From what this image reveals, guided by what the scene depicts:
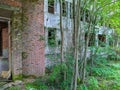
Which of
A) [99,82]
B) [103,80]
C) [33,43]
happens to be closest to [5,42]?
[33,43]

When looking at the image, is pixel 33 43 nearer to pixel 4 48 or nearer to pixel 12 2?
pixel 4 48

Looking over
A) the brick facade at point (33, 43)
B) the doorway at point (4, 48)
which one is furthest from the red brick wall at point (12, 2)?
the doorway at point (4, 48)

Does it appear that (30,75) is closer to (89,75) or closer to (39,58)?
(39,58)

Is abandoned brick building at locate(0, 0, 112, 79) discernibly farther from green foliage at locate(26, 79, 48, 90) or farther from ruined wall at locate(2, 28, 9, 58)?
green foliage at locate(26, 79, 48, 90)

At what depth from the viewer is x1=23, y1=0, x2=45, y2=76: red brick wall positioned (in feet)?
33.3

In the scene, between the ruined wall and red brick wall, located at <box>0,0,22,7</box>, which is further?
the ruined wall

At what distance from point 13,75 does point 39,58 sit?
1625 millimetres

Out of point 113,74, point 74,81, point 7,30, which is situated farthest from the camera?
point 113,74

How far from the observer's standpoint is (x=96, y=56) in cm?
1178

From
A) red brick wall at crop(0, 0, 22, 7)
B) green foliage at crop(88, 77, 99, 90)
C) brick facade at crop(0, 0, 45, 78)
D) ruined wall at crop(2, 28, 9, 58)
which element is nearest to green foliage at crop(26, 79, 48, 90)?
brick facade at crop(0, 0, 45, 78)

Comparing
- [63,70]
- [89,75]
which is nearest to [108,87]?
[89,75]

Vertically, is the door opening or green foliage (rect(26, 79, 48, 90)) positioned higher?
the door opening

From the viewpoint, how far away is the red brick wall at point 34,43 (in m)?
10.2

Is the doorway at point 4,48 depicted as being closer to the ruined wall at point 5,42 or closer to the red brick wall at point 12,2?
the ruined wall at point 5,42
